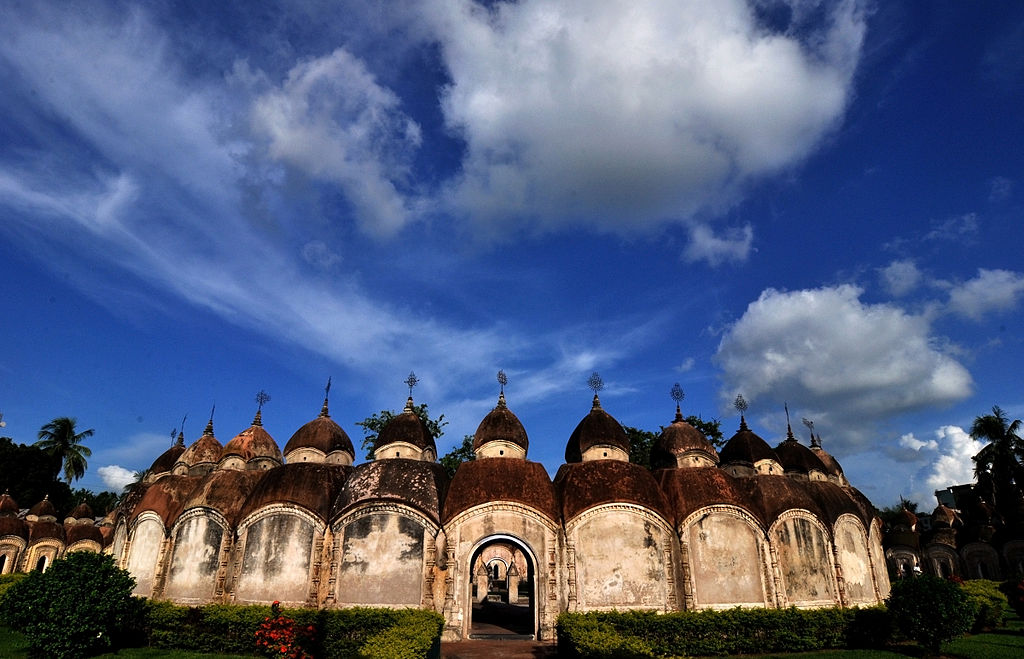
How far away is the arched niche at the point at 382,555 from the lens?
806 inches

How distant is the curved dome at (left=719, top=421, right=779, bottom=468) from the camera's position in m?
26.9

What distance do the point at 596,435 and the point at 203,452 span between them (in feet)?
66.6

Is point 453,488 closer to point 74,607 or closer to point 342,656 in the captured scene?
point 342,656

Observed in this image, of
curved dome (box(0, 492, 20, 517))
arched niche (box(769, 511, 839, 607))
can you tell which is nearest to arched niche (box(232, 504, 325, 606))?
arched niche (box(769, 511, 839, 607))

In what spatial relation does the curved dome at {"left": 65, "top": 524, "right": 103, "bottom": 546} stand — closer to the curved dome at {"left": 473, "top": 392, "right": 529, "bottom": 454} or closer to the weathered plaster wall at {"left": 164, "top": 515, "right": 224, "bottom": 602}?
the weathered plaster wall at {"left": 164, "top": 515, "right": 224, "bottom": 602}

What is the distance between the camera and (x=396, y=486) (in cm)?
2219

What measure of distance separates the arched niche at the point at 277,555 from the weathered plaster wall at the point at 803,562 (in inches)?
682

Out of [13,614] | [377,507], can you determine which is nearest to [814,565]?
[377,507]

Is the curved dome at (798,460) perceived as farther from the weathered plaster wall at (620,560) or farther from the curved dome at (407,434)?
the curved dome at (407,434)

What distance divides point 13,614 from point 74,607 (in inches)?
277

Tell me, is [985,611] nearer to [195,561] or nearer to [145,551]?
[195,561]

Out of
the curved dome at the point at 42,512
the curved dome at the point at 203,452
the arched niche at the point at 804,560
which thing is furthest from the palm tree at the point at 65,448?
the arched niche at the point at 804,560

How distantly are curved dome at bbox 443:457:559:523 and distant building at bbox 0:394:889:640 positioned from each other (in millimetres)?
66

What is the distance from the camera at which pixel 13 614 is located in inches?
789
